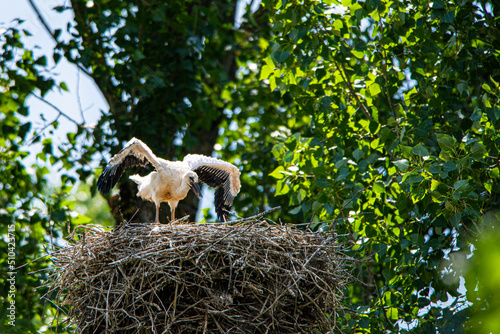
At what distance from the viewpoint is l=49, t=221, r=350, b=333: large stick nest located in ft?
13.5

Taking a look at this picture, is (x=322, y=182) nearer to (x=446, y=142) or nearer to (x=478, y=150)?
(x=446, y=142)

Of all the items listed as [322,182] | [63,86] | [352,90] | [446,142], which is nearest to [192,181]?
[322,182]

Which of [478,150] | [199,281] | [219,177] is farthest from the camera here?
[219,177]

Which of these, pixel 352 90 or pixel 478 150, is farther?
pixel 352 90

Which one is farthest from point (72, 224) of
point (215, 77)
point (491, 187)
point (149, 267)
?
point (491, 187)

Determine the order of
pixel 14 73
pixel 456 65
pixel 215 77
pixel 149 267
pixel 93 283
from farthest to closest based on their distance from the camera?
pixel 215 77 → pixel 14 73 → pixel 456 65 → pixel 93 283 → pixel 149 267

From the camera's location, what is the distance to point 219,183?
21.4ft

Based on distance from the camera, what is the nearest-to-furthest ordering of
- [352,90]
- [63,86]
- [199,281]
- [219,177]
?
1. [199,281]
2. [352,90]
3. [219,177]
4. [63,86]

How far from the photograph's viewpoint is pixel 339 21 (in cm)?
590

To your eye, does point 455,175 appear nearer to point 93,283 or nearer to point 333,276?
point 333,276

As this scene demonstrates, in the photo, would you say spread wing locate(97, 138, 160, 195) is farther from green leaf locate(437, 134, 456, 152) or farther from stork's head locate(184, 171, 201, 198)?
green leaf locate(437, 134, 456, 152)

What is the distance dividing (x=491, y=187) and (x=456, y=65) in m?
1.35

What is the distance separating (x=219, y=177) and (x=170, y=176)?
36.0 inches

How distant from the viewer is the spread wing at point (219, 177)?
632 centimetres
